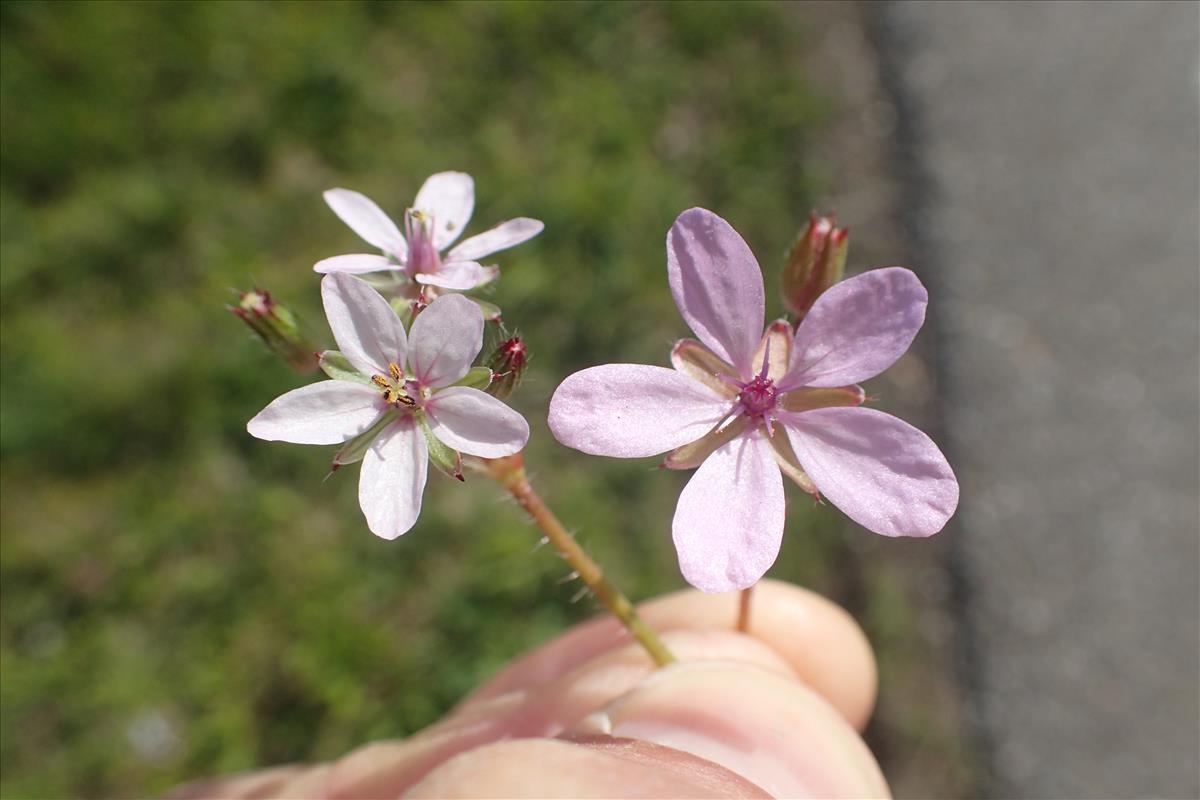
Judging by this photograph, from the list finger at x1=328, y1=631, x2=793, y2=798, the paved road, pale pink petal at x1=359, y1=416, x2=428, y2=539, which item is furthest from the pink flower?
the paved road

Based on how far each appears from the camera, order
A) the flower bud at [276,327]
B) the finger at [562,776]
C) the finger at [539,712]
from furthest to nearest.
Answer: the finger at [539,712] < the flower bud at [276,327] < the finger at [562,776]

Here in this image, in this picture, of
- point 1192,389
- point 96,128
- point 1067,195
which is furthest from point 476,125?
point 1192,389

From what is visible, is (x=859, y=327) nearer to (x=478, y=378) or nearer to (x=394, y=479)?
(x=478, y=378)

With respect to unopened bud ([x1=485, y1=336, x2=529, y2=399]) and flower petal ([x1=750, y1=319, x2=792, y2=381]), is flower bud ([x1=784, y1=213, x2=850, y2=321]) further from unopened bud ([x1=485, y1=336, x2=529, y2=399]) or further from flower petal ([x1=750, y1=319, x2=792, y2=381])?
unopened bud ([x1=485, y1=336, x2=529, y2=399])

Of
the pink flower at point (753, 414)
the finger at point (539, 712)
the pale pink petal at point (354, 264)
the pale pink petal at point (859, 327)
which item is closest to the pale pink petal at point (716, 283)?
the pink flower at point (753, 414)

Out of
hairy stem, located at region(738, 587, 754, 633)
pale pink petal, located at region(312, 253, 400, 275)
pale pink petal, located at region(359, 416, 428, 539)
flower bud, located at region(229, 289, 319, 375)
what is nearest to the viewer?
pale pink petal, located at region(359, 416, 428, 539)

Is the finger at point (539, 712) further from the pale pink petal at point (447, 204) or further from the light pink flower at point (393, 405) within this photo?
the pale pink petal at point (447, 204)

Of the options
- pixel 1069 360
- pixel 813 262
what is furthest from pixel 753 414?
pixel 1069 360
